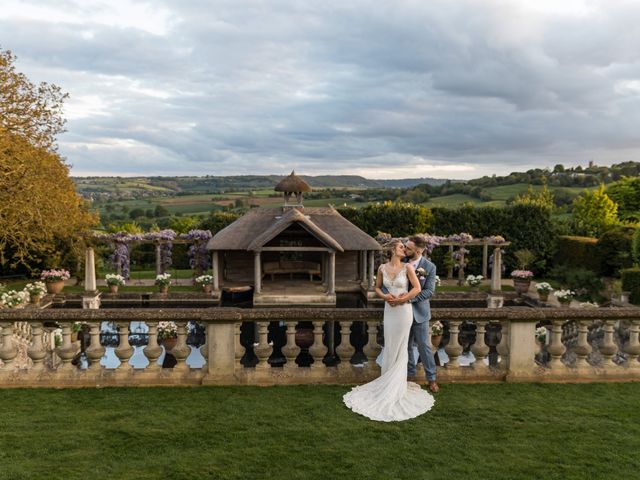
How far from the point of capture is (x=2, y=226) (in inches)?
663

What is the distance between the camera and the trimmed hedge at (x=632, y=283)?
16.8 metres

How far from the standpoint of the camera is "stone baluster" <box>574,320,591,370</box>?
649 centimetres

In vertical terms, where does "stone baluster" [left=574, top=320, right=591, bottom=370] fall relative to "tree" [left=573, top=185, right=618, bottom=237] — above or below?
below

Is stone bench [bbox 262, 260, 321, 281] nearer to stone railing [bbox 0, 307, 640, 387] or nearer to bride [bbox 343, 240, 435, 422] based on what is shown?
stone railing [bbox 0, 307, 640, 387]

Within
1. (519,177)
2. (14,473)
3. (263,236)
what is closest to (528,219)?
(263,236)

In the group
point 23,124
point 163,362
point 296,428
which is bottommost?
point 163,362

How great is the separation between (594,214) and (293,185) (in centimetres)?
2343

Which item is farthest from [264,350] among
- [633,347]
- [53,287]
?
[53,287]

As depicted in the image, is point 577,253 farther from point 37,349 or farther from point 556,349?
point 37,349

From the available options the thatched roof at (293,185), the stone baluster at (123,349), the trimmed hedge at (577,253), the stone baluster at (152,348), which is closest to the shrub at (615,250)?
the trimmed hedge at (577,253)

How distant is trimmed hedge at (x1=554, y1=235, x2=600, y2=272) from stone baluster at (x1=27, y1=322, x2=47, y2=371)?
21999mm

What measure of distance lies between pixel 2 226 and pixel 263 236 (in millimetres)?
9430

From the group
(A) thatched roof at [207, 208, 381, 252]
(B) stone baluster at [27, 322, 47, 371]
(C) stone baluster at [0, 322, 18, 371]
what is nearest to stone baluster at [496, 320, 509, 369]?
(B) stone baluster at [27, 322, 47, 371]

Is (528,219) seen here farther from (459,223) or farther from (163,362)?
(163,362)
